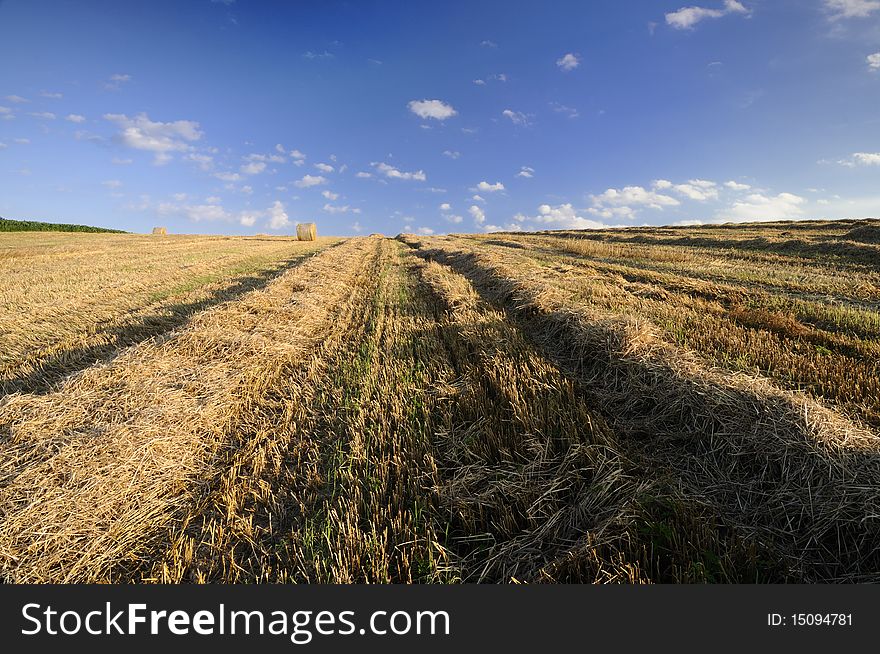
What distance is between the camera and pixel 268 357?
5.86 meters

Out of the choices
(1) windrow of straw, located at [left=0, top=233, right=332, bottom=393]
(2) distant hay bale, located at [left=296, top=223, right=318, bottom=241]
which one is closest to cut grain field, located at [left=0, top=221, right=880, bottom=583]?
(1) windrow of straw, located at [left=0, top=233, right=332, bottom=393]

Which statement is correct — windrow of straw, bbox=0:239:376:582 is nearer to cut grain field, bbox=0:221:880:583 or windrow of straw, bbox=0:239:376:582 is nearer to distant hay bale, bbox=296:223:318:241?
cut grain field, bbox=0:221:880:583

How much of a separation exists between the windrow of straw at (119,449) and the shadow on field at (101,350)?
971 millimetres

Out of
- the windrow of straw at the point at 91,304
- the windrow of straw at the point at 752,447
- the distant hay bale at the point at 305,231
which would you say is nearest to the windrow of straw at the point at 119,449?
the windrow of straw at the point at 91,304

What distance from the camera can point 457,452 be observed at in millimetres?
3445

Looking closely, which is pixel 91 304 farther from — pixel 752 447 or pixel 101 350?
pixel 752 447

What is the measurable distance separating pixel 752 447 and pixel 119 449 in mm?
5585

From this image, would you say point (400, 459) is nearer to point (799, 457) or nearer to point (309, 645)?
point (309, 645)

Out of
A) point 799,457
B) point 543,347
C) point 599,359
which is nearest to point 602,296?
point 543,347

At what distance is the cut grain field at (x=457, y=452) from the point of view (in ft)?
8.10

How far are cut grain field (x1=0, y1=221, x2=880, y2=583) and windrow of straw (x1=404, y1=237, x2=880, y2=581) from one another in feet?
0.06

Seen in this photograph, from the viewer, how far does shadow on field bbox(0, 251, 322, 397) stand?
5.54 meters

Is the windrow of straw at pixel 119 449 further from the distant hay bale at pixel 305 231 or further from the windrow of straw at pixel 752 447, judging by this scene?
the distant hay bale at pixel 305 231

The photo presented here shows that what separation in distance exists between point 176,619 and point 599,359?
4959 millimetres
